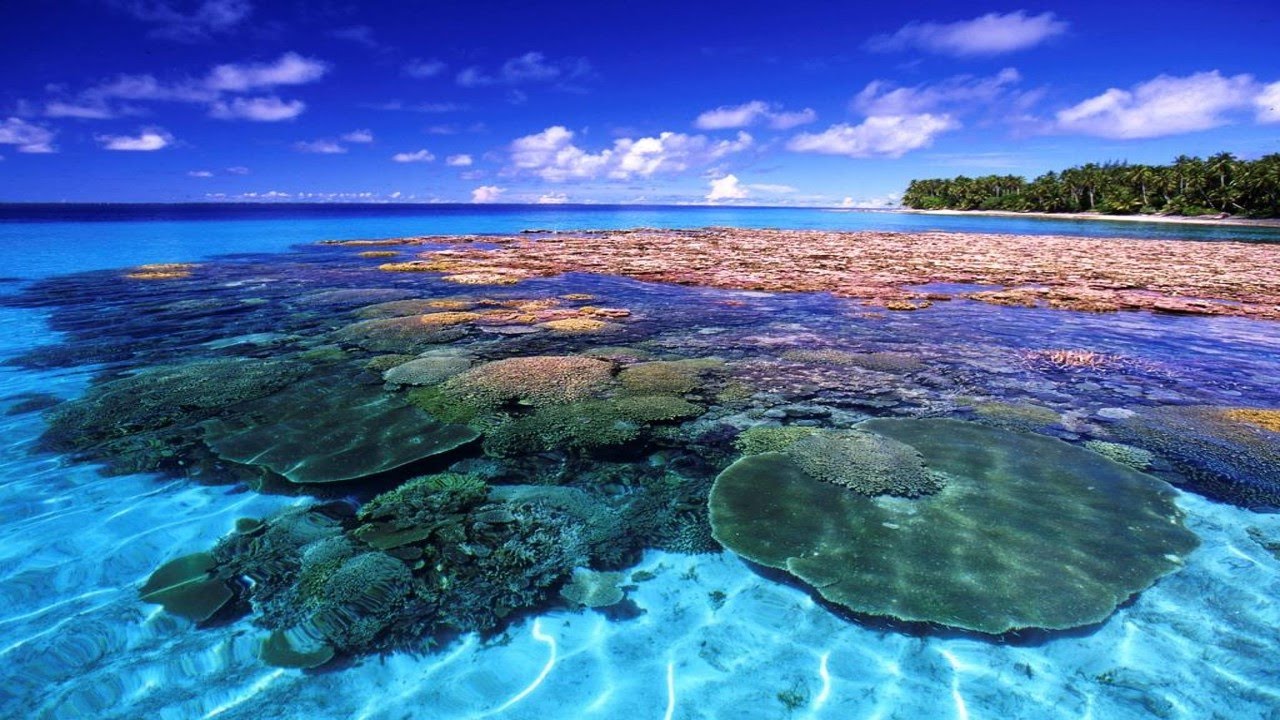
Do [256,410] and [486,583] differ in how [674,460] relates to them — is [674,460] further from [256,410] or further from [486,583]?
[256,410]

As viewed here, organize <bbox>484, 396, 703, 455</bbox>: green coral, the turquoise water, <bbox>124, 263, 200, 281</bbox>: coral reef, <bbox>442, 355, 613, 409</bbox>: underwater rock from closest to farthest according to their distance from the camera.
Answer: the turquoise water < <bbox>484, 396, 703, 455</bbox>: green coral < <bbox>442, 355, 613, 409</bbox>: underwater rock < <bbox>124, 263, 200, 281</bbox>: coral reef

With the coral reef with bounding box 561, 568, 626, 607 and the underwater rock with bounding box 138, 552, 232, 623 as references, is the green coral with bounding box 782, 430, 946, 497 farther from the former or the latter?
the underwater rock with bounding box 138, 552, 232, 623

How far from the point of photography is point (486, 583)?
20.9 ft

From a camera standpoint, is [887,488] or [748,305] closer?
[887,488]

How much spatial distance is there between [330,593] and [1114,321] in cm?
2481

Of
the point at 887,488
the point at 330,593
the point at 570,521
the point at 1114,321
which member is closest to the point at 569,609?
the point at 570,521

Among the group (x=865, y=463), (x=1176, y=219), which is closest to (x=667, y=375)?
(x=865, y=463)

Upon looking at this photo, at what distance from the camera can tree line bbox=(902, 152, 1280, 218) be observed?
103 m

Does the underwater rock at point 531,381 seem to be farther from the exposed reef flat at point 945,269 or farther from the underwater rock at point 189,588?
the exposed reef flat at point 945,269

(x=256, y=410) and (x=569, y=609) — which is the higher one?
(x=256, y=410)

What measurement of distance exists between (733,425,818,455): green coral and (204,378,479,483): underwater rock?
4.76m

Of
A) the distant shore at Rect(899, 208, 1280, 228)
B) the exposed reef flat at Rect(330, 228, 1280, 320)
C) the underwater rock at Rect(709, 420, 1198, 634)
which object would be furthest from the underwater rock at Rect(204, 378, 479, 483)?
the distant shore at Rect(899, 208, 1280, 228)

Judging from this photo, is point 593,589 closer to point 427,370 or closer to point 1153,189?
point 427,370

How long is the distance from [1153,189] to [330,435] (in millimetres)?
168696
